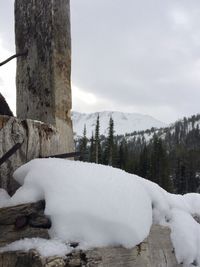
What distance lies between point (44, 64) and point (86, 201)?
1250mm

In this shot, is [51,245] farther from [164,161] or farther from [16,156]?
[164,161]

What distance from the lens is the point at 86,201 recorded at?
225 cm

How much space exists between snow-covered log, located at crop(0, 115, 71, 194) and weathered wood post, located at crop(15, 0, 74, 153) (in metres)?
0.47

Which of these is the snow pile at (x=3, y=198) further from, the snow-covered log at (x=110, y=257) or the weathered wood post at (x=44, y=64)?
the weathered wood post at (x=44, y=64)

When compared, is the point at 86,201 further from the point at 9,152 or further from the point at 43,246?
the point at 9,152

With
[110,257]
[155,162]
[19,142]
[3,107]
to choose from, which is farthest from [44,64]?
[155,162]

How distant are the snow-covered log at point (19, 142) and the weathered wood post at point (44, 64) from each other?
0.47 m

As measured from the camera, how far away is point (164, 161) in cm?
8100

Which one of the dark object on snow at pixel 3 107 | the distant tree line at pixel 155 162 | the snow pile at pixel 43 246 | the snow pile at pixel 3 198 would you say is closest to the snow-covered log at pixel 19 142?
the snow pile at pixel 3 198

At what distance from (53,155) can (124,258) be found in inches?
29.8

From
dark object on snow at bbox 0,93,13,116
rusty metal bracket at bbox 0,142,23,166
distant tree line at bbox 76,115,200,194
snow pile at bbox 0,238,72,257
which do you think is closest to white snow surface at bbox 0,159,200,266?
snow pile at bbox 0,238,72,257

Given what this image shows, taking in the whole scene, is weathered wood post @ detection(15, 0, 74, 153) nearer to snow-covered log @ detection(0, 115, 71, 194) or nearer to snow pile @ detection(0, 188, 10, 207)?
snow-covered log @ detection(0, 115, 71, 194)

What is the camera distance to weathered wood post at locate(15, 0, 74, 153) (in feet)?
10.4

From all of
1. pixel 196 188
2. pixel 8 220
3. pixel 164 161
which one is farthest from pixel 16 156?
pixel 196 188
